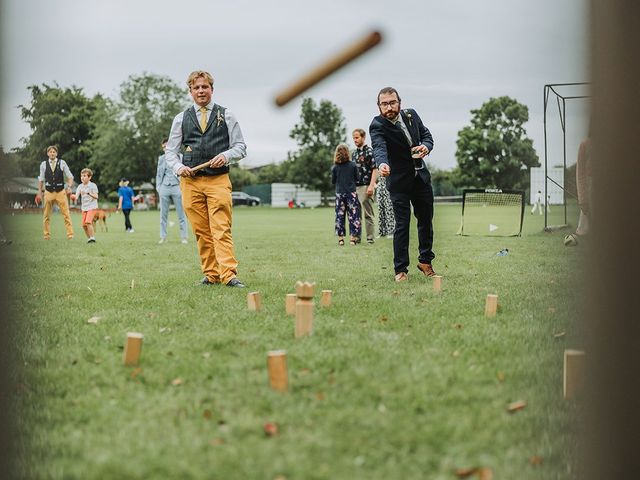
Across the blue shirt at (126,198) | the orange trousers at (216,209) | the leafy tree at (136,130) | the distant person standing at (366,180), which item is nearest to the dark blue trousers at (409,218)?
the orange trousers at (216,209)

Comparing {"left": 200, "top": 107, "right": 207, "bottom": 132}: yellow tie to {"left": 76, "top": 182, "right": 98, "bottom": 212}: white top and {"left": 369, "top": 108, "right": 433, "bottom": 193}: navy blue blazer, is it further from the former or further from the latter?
{"left": 76, "top": 182, "right": 98, "bottom": 212}: white top

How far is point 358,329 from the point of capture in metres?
5.02

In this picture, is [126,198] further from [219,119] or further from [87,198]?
[219,119]

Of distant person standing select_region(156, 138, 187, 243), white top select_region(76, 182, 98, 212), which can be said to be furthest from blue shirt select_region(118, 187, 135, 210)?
distant person standing select_region(156, 138, 187, 243)

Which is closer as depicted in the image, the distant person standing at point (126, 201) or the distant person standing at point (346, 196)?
the distant person standing at point (346, 196)

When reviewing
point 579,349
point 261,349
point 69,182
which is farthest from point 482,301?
point 69,182

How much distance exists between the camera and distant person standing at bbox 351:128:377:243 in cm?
1466

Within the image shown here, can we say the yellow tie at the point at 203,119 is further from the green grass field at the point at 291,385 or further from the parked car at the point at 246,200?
the parked car at the point at 246,200

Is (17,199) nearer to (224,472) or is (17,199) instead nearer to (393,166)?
(224,472)

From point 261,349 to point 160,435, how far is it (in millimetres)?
1595

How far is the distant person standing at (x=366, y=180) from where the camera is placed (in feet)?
48.1

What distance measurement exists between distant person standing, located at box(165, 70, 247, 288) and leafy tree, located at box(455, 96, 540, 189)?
2460mm

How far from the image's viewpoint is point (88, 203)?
1691cm

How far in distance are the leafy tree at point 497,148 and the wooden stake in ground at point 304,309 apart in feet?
3.88
